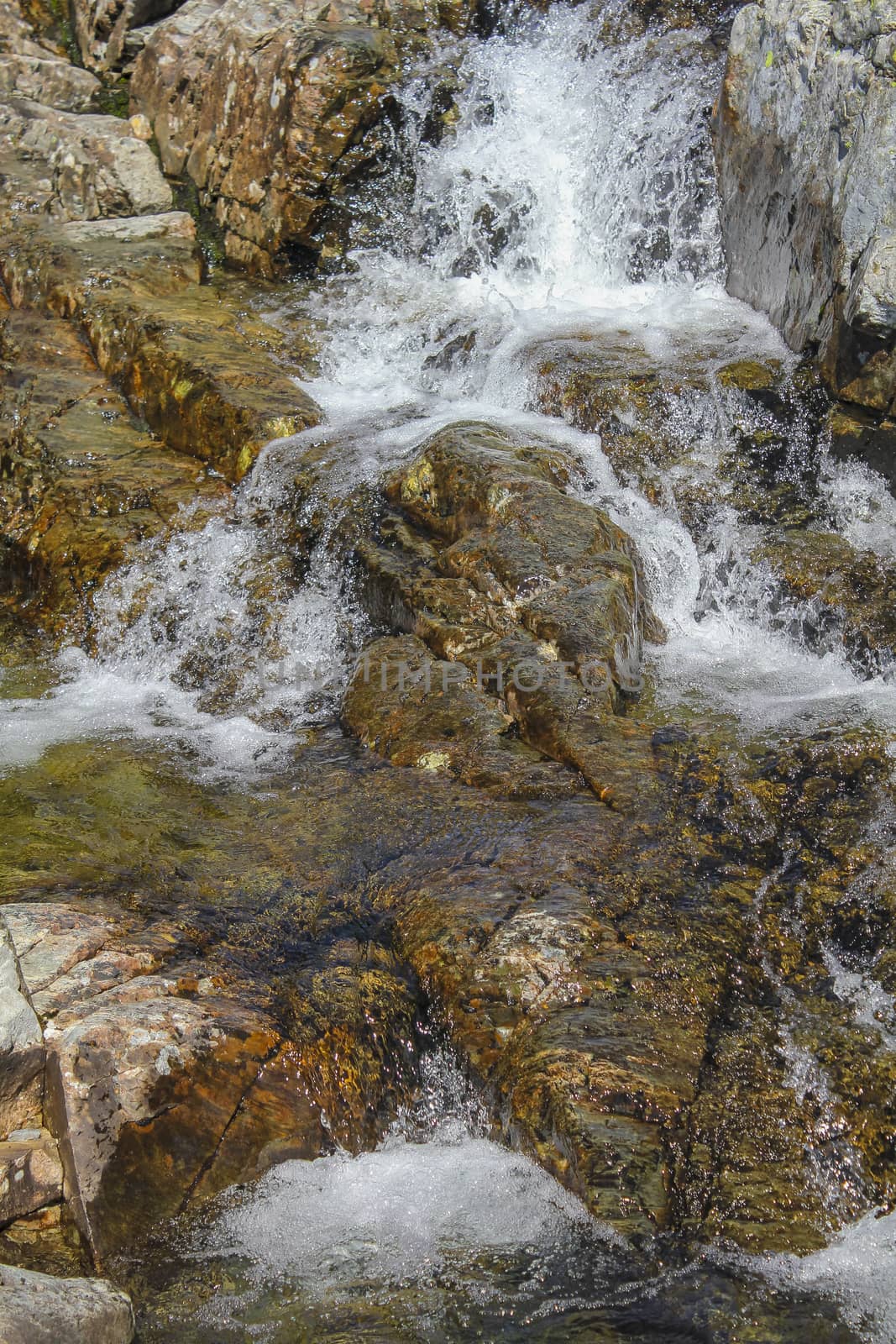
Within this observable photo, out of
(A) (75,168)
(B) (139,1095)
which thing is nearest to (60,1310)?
(B) (139,1095)

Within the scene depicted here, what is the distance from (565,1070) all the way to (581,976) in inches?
13.4

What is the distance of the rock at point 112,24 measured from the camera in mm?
11391

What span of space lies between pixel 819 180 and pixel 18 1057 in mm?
6100

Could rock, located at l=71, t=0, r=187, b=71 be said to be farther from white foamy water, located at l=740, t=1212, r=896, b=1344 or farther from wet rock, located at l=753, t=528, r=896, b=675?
white foamy water, located at l=740, t=1212, r=896, b=1344

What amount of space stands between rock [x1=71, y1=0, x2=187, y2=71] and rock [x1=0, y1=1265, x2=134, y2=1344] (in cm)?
1178

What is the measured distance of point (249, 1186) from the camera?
304cm

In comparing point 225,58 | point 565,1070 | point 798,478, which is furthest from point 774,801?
point 225,58

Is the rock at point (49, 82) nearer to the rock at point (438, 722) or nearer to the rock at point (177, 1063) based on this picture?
the rock at point (438, 722)

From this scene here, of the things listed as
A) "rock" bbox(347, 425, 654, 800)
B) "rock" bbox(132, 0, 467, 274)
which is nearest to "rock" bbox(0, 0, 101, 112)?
"rock" bbox(132, 0, 467, 274)

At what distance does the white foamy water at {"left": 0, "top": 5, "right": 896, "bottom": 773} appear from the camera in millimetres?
5488

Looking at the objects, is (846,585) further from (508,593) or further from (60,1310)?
(60,1310)

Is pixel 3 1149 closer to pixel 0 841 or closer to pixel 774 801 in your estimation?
pixel 0 841

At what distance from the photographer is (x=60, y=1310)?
239 centimetres

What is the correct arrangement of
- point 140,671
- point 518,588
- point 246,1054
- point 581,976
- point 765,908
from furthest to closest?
point 140,671
point 518,588
point 765,908
point 581,976
point 246,1054
